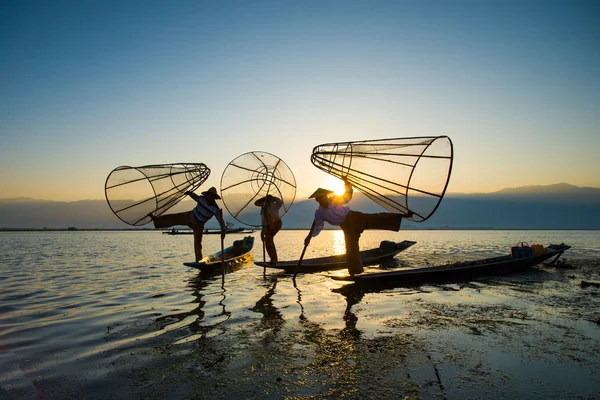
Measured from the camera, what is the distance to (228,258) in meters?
16.4

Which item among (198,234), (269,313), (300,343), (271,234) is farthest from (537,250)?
(198,234)

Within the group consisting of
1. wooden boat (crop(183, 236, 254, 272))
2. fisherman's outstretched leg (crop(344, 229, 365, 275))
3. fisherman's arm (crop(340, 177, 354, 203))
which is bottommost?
wooden boat (crop(183, 236, 254, 272))

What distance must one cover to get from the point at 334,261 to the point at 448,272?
189 inches

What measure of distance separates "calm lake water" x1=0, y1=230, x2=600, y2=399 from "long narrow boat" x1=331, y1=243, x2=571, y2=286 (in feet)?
2.12

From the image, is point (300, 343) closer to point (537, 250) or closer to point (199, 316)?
point (199, 316)

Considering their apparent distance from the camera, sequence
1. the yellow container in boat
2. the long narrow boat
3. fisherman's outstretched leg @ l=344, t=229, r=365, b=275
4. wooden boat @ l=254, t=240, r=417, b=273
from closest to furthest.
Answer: fisherman's outstretched leg @ l=344, t=229, r=365, b=275 < the long narrow boat < wooden boat @ l=254, t=240, r=417, b=273 < the yellow container in boat

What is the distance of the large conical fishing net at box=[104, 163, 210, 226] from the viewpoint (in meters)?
11.5

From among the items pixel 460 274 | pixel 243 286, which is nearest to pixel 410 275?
pixel 460 274

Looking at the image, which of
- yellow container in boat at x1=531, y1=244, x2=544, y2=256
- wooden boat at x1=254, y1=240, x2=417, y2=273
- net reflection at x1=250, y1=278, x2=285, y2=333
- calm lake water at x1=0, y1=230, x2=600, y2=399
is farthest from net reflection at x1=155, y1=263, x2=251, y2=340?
yellow container in boat at x1=531, y1=244, x2=544, y2=256

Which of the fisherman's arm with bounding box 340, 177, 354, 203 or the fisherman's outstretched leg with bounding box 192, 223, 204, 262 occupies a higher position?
the fisherman's arm with bounding box 340, 177, 354, 203

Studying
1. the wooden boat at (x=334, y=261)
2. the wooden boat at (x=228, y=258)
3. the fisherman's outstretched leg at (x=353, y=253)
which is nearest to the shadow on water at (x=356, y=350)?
the fisherman's outstretched leg at (x=353, y=253)

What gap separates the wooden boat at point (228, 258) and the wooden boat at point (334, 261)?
2.00 m

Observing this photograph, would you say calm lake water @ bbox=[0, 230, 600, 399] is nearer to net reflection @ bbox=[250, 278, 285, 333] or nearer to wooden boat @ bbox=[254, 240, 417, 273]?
net reflection @ bbox=[250, 278, 285, 333]

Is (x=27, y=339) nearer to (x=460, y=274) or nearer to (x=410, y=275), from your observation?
(x=410, y=275)
